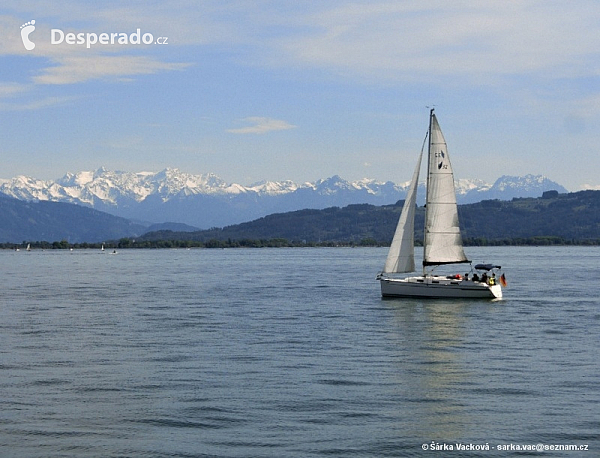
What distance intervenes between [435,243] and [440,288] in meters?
4.31

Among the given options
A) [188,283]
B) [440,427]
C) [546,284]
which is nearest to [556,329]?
[440,427]

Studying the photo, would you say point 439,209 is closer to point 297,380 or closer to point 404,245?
point 404,245

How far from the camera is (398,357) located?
4316 centimetres

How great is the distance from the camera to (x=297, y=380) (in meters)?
36.8

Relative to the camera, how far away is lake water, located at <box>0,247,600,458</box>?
27953 mm

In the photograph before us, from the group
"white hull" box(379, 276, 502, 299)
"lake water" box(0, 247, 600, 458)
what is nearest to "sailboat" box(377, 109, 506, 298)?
"white hull" box(379, 276, 502, 299)

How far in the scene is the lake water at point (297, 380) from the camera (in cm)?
2795

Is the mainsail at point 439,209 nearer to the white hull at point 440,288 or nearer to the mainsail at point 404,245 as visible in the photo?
the mainsail at point 404,245

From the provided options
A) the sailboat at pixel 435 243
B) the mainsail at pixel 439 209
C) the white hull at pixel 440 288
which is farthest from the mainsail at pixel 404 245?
the white hull at pixel 440 288

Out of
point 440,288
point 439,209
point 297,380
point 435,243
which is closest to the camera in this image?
point 297,380

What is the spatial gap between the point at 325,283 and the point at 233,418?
7048cm

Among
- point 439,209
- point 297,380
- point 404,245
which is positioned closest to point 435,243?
point 404,245

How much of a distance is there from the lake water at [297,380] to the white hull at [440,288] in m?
1.55

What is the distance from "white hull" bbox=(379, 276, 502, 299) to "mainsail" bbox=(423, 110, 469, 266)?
2380mm
